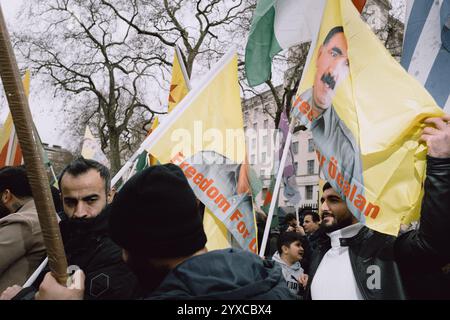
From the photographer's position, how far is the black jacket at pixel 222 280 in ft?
3.87

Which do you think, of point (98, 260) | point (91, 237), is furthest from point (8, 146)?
point (98, 260)

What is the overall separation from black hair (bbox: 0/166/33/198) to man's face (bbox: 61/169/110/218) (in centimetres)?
40

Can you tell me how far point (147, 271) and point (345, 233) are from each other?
137 centimetres

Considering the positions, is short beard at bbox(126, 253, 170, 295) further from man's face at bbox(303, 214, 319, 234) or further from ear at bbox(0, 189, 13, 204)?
man's face at bbox(303, 214, 319, 234)

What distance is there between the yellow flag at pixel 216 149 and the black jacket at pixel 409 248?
3.75 feet

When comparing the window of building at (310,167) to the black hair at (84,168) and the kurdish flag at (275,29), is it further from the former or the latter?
the black hair at (84,168)

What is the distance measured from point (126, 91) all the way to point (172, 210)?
2006 cm

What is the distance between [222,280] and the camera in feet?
3.93

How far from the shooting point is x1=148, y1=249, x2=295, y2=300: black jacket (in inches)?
46.5

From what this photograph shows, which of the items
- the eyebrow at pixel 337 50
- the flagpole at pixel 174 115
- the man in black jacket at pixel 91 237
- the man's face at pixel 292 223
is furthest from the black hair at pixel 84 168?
the man's face at pixel 292 223

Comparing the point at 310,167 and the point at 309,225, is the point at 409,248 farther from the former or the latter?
the point at 310,167
